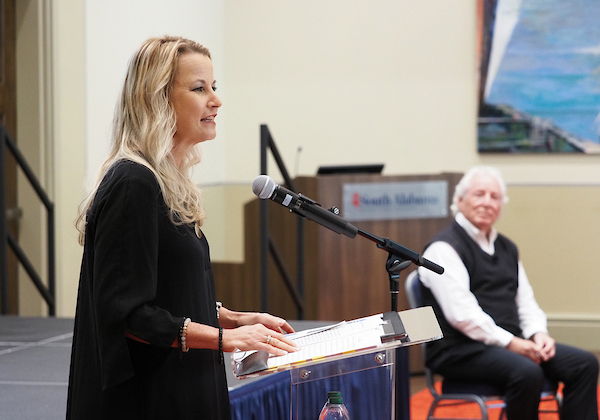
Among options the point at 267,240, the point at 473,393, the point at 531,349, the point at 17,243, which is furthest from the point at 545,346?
the point at 17,243

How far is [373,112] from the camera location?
6.27 meters

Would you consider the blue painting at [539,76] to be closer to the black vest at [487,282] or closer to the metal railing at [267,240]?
the metal railing at [267,240]

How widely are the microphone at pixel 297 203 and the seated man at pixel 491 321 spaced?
5.35ft

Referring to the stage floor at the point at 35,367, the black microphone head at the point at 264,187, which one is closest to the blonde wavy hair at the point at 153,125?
Answer: the black microphone head at the point at 264,187

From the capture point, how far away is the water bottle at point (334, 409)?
149 centimetres

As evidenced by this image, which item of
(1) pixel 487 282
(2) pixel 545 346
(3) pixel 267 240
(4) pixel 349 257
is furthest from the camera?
(4) pixel 349 257

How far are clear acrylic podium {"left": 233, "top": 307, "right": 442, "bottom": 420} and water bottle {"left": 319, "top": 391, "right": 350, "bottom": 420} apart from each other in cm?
7

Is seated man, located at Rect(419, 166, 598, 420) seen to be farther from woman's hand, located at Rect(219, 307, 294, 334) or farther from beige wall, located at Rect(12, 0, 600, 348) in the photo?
beige wall, located at Rect(12, 0, 600, 348)

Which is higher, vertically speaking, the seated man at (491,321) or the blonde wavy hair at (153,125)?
the blonde wavy hair at (153,125)

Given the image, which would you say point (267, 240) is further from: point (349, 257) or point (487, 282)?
point (487, 282)

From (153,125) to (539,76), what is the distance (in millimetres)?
5119

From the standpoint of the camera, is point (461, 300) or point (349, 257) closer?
point (461, 300)

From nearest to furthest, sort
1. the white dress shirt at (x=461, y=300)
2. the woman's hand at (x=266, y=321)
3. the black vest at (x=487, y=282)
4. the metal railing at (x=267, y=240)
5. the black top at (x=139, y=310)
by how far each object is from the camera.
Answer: the black top at (x=139, y=310)
the woman's hand at (x=266, y=321)
the white dress shirt at (x=461, y=300)
the black vest at (x=487, y=282)
the metal railing at (x=267, y=240)

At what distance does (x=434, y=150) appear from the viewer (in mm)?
6176
